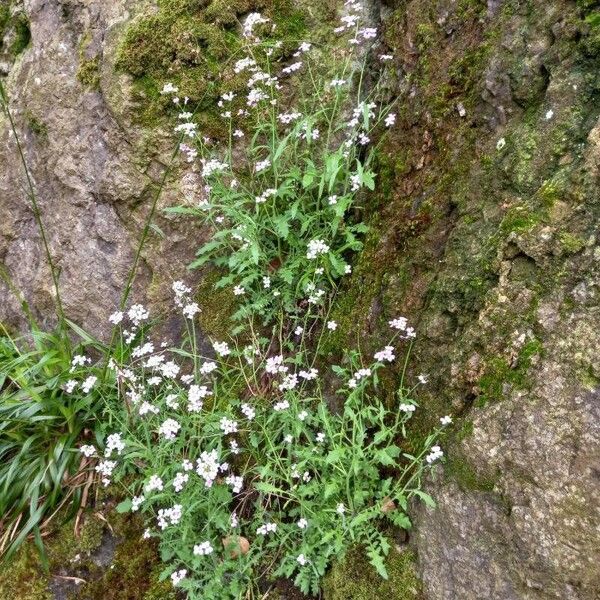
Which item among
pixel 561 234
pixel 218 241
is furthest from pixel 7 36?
pixel 561 234

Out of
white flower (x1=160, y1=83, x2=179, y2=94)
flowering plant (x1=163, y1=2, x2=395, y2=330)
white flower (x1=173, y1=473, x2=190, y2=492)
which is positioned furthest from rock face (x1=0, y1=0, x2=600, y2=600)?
white flower (x1=160, y1=83, x2=179, y2=94)

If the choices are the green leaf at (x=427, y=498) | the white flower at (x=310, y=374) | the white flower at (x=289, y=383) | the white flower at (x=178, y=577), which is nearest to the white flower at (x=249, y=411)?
the white flower at (x=289, y=383)

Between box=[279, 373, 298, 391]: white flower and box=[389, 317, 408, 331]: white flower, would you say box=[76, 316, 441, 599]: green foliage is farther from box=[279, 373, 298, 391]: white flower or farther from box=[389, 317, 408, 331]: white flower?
box=[389, 317, 408, 331]: white flower

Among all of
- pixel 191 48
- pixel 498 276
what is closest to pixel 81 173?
pixel 191 48

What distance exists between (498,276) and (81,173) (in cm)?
327

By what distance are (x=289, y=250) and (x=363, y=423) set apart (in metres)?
1.27

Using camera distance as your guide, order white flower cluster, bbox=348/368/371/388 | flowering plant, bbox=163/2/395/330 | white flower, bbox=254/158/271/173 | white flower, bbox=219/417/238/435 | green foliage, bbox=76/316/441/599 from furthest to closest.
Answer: white flower, bbox=254/158/271/173, flowering plant, bbox=163/2/395/330, white flower, bbox=219/417/238/435, white flower cluster, bbox=348/368/371/388, green foliage, bbox=76/316/441/599

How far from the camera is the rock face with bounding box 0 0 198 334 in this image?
4008 mm

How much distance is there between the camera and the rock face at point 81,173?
401 centimetres

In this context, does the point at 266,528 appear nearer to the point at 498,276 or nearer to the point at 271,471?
the point at 271,471

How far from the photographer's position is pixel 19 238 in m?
4.69

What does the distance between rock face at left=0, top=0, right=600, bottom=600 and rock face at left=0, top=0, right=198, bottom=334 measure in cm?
177

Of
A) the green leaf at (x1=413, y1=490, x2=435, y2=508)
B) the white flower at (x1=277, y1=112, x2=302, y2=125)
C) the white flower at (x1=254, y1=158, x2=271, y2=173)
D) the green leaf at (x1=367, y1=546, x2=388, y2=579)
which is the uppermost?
the white flower at (x1=277, y1=112, x2=302, y2=125)

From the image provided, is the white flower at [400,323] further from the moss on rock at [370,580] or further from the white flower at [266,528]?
the white flower at [266,528]
